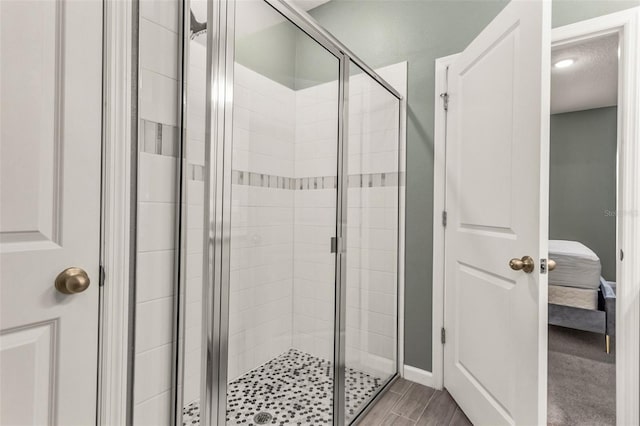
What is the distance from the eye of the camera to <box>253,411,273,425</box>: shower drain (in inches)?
49.4

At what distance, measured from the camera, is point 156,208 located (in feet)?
3.24

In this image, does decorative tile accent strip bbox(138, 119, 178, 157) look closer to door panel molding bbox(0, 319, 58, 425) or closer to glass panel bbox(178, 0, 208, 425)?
glass panel bbox(178, 0, 208, 425)

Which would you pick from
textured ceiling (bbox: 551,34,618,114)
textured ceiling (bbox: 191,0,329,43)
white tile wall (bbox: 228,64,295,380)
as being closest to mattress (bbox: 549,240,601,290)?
textured ceiling (bbox: 551,34,618,114)

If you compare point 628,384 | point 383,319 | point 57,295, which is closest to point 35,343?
point 57,295

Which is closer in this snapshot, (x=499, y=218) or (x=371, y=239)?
(x=499, y=218)

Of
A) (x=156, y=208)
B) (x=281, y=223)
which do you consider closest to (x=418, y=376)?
(x=281, y=223)

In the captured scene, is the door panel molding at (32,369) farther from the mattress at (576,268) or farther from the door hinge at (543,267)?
the mattress at (576,268)

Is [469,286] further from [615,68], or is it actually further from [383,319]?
[615,68]

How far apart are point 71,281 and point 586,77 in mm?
4083

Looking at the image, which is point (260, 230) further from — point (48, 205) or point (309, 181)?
point (48, 205)

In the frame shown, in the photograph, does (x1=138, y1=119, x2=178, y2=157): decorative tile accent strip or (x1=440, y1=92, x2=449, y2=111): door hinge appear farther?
(x1=440, y1=92, x2=449, y2=111): door hinge

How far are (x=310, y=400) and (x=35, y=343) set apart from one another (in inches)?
43.4

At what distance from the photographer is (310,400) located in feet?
4.88

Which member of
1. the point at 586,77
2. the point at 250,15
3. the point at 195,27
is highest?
the point at 586,77
